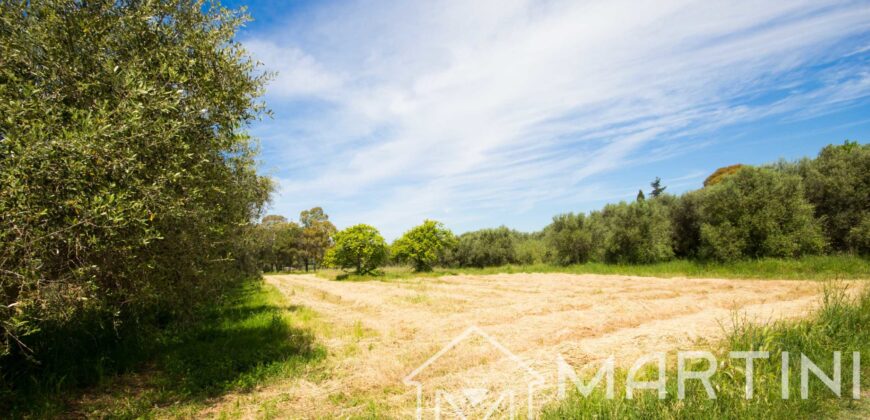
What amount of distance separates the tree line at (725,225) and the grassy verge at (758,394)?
78.9ft

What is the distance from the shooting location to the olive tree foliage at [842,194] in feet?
78.8

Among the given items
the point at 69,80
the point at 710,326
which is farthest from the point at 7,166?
the point at 710,326

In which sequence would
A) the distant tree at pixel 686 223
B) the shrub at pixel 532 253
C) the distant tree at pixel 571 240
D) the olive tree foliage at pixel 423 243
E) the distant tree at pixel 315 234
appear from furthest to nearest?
the distant tree at pixel 315 234 → the shrub at pixel 532 253 → the olive tree foliage at pixel 423 243 → the distant tree at pixel 571 240 → the distant tree at pixel 686 223

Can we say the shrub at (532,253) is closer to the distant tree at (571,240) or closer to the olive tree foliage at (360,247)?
the distant tree at (571,240)

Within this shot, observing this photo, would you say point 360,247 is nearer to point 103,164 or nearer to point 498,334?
point 498,334

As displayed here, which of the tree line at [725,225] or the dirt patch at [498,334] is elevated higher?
the tree line at [725,225]

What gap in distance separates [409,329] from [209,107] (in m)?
9.01

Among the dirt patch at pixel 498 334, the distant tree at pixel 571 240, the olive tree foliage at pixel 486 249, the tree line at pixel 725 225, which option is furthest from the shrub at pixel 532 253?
the dirt patch at pixel 498 334

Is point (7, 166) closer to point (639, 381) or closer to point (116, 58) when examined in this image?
point (116, 58)

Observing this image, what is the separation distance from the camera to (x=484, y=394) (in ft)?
21.3

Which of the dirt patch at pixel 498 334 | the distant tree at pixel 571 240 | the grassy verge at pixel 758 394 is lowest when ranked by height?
the dirt patch at pixel 498 334

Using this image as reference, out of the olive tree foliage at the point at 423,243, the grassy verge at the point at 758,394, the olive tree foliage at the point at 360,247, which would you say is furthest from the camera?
the olive tree foliage at the point at 423,243

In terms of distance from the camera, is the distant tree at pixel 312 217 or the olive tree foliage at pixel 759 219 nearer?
the olive tree foliage at pixel 759 219

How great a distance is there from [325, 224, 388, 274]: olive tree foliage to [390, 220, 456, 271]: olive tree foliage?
4321 millimetres
